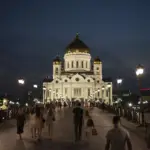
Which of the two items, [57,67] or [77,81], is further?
[57,67]

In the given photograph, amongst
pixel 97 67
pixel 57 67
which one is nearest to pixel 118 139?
pixel 57 67

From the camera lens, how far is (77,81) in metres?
134

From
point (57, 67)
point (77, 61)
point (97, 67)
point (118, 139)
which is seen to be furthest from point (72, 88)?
point (118, 139)

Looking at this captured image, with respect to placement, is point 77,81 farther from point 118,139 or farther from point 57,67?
point 118,139

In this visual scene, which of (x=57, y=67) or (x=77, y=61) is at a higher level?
(x=77, y=61)

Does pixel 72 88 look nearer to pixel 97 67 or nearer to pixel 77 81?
pixel 77 81

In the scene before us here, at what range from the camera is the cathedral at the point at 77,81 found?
438 feet

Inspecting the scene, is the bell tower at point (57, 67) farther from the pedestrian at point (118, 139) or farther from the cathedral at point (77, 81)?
the pedestrian at point (118, 139)

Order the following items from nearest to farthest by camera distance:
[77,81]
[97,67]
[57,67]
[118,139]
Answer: [118,139] < [77,81] < [57,67] < [97,67]

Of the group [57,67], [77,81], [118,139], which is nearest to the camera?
[118,139]

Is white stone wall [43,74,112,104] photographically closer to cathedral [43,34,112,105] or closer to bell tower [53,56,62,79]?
cathedral [43,34,112,105]

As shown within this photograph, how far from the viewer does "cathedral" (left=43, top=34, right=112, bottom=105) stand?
13350 cm

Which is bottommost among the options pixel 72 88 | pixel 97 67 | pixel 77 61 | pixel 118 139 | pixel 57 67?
pixel 118 139

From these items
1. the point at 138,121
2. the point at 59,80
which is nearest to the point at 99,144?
the point at 138,121
